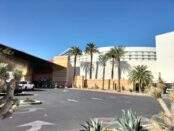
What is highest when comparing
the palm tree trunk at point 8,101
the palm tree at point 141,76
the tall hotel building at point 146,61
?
the tall hotel building at point 146,61

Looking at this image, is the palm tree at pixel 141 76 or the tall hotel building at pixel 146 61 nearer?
the palm tree at pixel 141 76

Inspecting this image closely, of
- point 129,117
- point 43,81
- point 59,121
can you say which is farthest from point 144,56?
point 129,117

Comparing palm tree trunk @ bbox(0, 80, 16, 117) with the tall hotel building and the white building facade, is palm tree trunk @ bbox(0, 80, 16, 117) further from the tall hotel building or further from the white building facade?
the white building facade

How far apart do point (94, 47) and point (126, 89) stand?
2215 centimetres

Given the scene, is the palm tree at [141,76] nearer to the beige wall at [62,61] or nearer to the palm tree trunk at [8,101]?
the beige wall at [62,61]

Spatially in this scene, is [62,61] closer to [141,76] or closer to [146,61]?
[146,61]

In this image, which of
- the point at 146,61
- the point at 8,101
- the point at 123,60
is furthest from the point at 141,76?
the point at 8,101

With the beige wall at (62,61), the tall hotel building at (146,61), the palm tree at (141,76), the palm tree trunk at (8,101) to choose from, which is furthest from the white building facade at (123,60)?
the palm tree trunk at (8,101)

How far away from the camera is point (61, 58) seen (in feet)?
384

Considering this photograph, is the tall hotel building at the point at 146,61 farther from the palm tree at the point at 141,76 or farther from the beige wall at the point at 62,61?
the palm tree at the point at 141,76

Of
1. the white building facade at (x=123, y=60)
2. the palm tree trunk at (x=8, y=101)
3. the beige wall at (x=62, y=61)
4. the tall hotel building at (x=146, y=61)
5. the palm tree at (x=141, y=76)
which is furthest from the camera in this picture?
the beige wall at (x=62, y=61)

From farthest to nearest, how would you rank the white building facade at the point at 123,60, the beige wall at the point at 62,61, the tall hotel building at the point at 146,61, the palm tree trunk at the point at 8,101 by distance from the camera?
the beige wall at the point at 62,61 < the white building facade at the point at 123,60 < the tall hotel building at the point at 146,61 < the palm tree trunk at the point at 8,101

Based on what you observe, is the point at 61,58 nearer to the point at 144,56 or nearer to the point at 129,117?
the point at 144,56

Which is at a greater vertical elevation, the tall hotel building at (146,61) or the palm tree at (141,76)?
the tall hotel building at (146,61)
